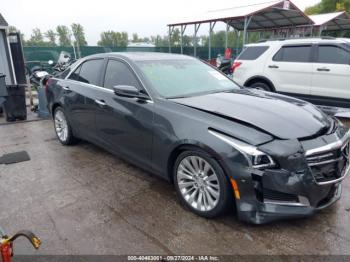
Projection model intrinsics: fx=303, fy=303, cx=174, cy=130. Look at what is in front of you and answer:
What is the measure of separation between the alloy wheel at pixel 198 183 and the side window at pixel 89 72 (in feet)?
6.53

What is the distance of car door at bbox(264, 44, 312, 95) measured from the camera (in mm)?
6863

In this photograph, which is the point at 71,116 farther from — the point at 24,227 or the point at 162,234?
the point at 162,234

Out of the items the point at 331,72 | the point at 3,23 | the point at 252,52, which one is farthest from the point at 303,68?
the point at 3,23

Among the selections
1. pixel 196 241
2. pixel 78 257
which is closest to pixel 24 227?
pixel 78 257

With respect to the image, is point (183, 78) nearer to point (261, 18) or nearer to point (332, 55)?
point (332, 55)

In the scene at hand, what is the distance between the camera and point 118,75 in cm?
392

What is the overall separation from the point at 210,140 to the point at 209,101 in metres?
0.68

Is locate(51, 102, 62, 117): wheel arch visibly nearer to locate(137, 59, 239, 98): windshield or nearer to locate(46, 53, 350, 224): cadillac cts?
locate(46, 53, 350, 224): cadillac cts

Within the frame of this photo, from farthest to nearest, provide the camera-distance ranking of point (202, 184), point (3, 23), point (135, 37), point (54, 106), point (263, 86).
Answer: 1. point (135, 37)
2. point (3, 23)
3. point (263, 86)
4. point (54, 106)
5. point (202, 184)

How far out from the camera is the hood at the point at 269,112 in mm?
2722

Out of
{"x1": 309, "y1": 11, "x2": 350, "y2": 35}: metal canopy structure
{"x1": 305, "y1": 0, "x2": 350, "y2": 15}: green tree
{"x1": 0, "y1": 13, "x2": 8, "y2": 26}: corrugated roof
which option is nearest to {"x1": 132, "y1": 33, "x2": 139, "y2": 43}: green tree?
{"x1": 305, "y1": 0, "x2": 350, "y2": 15}: green tree

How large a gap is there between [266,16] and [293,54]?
12.8 m

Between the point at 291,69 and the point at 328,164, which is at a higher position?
the point at 291,69

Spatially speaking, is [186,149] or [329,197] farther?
[186,149]
